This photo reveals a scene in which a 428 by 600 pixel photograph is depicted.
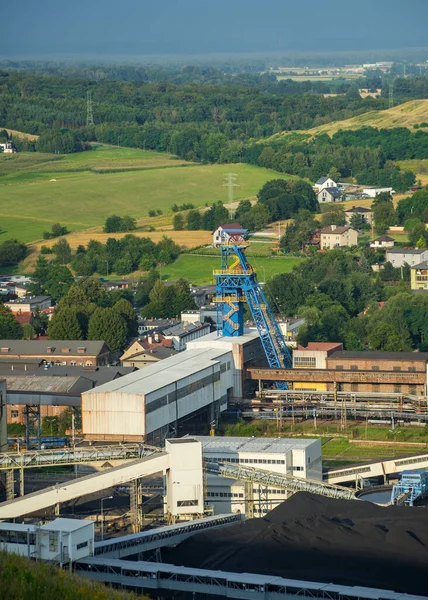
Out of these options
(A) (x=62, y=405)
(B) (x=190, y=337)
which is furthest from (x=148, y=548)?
(B) (x=190, y=337)

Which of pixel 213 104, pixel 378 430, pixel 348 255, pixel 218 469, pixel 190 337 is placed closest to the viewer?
pixel 218 469

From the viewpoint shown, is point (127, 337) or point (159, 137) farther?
point (159, 137)

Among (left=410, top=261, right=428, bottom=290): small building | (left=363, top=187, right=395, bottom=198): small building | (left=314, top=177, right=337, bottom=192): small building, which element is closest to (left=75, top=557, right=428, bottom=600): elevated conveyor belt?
(left=410, top=261, right=428, bottom=290): small building

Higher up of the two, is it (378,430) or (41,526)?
(41,526)

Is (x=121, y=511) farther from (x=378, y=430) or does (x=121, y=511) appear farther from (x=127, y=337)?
(x=127, y=337)

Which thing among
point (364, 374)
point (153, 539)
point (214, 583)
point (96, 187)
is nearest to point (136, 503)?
point (153, 539)

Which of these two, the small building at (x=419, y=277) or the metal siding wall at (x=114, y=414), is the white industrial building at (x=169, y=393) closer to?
the metal siding wall at (x=114, y=414)

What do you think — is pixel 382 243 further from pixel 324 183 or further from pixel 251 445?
pixel 251 445

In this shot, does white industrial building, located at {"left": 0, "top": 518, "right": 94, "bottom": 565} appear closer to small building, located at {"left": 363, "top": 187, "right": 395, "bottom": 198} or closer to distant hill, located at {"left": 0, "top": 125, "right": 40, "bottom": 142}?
Answer: small building, located at {"left": 363, "top": 187, "right": 395, "bottom": 198}
